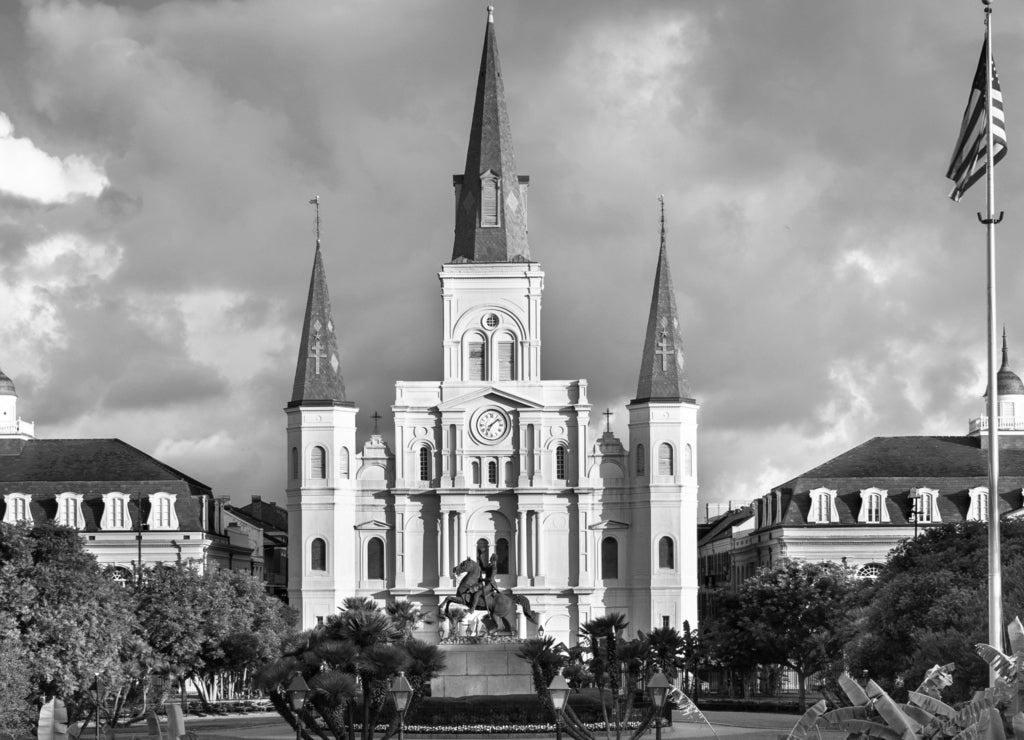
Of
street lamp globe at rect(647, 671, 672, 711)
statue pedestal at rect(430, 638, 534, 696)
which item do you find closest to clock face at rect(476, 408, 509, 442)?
statue pedestal at rect(430, 638, 534, 696)

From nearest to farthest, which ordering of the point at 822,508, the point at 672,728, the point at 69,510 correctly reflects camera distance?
the point at 672,728
the point at 69,510
the point at 822,508

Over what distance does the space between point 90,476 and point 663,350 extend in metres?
39.4

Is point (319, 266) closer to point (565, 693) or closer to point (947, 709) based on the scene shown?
point (565, 693)

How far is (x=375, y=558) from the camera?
455 ft

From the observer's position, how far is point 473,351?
140875 mm

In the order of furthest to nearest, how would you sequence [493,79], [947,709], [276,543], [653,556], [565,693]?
[276,543], [493,79], [653,556], [565,693], [947,709]

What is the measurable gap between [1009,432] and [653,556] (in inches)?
1077

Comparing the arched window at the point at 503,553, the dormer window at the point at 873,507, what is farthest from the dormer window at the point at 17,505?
the dormer window at the point at 873,507

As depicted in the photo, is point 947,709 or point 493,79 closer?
point 947,709

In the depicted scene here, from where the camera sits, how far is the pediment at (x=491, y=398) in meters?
138

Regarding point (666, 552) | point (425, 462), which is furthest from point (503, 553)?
point (666, 552)

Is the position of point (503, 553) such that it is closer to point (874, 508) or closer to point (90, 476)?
point (874, 508)

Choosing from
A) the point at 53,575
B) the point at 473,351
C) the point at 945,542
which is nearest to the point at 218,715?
the point at 53,575

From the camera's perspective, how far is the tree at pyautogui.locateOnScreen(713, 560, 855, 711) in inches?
4227
